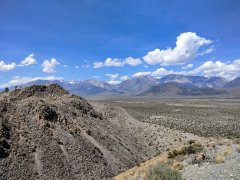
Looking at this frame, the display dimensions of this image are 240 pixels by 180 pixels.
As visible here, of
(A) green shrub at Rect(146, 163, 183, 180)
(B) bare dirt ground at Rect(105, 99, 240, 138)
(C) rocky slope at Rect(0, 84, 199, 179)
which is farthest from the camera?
(B) bare dirt ground at Rect(105, 99, 240, 138)

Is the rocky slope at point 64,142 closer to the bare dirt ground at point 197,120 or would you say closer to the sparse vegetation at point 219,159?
the bare dirt ground at point 197,120

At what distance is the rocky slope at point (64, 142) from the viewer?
2566 cm

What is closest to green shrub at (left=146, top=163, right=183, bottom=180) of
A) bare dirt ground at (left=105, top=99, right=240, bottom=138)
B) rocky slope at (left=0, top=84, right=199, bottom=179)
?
rocky slope at (left=0, top=84, right=199, bottom=179)

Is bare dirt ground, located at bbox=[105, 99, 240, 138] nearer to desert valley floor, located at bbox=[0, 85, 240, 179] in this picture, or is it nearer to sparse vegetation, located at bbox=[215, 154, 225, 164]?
desert valley floor, located at bbox=[0, 85, 240, 179]

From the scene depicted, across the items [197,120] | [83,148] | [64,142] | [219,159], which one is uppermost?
[64,142]

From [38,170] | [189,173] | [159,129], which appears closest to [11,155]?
[38,170]

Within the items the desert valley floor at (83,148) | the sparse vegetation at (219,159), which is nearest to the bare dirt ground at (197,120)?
the desert valley floor at (83,148)

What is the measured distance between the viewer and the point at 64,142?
2975 centimetres

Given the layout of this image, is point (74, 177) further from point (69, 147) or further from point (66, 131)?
point (66, 131)

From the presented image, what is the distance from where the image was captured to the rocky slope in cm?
2566

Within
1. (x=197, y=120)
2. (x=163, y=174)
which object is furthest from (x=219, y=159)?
(x=197, y=120)

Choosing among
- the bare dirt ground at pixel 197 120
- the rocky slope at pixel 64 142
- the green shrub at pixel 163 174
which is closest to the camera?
the green shrub at pixel 163 174

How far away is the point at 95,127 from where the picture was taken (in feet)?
120

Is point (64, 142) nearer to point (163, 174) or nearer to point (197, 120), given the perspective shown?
point (163, 174)
